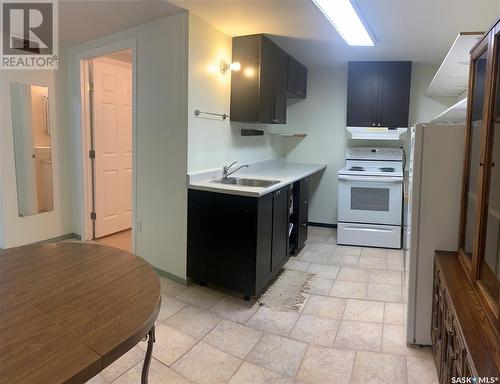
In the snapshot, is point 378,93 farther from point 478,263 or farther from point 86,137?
point 86,137

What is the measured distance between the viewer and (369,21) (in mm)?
2955

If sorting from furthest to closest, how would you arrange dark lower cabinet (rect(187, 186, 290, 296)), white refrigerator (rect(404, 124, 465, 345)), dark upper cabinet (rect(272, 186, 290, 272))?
dark upper cabinet (rect(272, 186, 290, 272)) → dark lower cabinet (rect(187, 186, 290, 296)) → white refrigerator (rect(404, 124, 465, 345))

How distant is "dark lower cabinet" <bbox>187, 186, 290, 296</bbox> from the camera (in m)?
2.74

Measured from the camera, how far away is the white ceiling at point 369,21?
2.60 meters

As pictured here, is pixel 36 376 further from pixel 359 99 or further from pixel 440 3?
pixel 359 99

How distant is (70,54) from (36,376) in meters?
4.02

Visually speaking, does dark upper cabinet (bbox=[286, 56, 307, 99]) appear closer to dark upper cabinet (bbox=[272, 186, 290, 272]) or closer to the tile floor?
dark upper cabinet (bbox=[272, 186, 290, 272])

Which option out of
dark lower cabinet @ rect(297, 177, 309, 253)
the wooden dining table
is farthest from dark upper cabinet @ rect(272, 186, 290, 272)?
the wooden dining table

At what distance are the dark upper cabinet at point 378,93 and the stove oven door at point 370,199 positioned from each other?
30.8 inches

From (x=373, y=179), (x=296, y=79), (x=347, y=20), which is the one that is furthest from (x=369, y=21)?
(x=373, y=179)

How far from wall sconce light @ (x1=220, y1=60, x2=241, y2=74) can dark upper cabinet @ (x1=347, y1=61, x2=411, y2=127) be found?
179cm

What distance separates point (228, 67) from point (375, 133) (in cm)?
215

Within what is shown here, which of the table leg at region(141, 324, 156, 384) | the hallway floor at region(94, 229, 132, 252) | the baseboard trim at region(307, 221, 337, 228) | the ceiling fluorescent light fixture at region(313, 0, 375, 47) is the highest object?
the ceiling fluorescent light fixture at region(313, 0, 375, 47)

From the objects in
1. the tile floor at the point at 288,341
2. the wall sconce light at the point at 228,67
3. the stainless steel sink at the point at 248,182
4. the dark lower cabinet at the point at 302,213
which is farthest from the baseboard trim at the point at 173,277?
the wall sconce light at the point at 228,67
